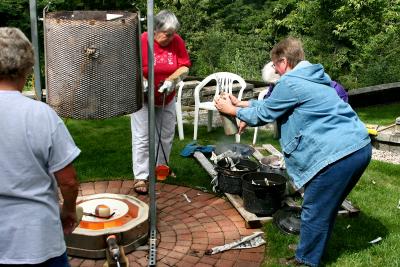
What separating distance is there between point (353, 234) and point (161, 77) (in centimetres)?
228

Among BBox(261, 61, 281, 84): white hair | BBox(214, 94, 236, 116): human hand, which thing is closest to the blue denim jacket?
BBox(214, 94, 236, 116): human hand

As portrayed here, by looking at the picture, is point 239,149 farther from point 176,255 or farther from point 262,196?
point 176,255

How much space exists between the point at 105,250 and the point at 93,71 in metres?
1.39

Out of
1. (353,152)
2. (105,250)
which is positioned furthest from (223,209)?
(353,152)

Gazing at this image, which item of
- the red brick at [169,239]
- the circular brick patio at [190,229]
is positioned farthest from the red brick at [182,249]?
the red brick at [169,239]

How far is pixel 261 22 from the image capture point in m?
18.5

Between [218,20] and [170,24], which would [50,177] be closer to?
[170,24]

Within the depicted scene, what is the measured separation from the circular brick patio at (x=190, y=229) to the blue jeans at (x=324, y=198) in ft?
1.38

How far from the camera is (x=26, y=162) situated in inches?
86.2

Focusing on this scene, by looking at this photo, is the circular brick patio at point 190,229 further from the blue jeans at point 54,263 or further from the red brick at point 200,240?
the blue jeans at point 54,263

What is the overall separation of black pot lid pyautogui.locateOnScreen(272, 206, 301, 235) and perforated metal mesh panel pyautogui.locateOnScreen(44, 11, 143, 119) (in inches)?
67.4

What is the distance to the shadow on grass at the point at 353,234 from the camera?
402 cm

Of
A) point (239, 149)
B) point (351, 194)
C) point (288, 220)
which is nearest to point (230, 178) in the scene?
point (239, 149)

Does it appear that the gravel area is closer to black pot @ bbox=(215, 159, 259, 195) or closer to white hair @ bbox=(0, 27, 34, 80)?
black pot @ bbox=(215, 159, 259, 195)
